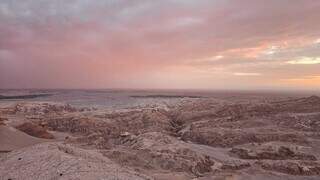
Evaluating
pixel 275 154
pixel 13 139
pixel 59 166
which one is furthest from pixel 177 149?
pixel 13 139

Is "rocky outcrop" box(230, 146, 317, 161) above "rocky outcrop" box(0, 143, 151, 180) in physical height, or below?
below

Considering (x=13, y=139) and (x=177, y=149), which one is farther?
(x=13, y=139)

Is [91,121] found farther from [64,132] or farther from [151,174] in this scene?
[151,174]

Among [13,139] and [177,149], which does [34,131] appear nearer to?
[13,139]

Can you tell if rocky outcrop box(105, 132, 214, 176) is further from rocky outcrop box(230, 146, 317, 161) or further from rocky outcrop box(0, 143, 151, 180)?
rocky outcrop box(230, 146, 317, 161)

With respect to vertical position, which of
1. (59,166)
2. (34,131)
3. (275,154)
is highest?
(59,166)

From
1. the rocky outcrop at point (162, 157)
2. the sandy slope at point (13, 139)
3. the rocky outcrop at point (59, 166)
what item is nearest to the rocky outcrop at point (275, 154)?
the rocky outcrop at point (162, 157)

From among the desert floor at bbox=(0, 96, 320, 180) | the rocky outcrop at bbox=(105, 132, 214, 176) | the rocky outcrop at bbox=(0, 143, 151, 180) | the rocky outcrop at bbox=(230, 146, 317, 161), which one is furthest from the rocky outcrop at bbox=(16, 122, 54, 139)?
the rocky outcrop at bbox=(230, 146, 317, 161)

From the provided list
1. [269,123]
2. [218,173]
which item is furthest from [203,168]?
[269,123]

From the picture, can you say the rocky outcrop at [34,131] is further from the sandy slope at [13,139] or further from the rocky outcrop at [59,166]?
the rocky outcrop at [59,166]

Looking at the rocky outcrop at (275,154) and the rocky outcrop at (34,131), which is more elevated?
the rocky outcrop at (34,131)

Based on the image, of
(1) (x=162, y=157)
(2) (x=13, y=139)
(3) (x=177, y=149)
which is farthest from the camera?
(2) (x=13, y=139)

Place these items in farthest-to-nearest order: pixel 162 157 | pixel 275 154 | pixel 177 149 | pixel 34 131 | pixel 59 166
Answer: pixel 34 131 < pixel 275 154 < pixel 177 149 < pixel 162 157 < pixel 59 166

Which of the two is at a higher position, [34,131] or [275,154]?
[34,131]
